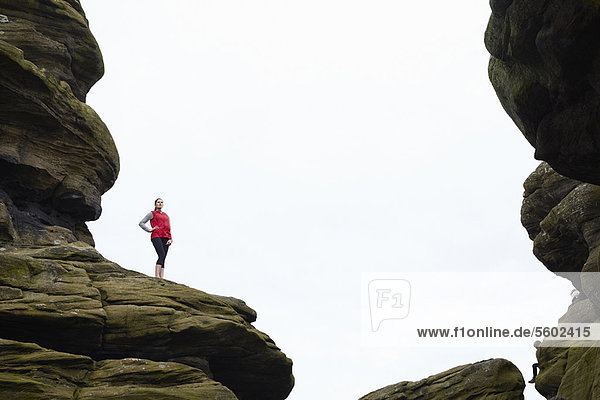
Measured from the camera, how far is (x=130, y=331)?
926 inches

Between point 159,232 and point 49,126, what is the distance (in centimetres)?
832

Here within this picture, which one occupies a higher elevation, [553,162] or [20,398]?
[553,162]

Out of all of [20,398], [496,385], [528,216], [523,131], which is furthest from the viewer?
[528,216]

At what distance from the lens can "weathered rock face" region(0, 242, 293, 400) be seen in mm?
22016

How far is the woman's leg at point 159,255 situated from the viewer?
2909 centimetres

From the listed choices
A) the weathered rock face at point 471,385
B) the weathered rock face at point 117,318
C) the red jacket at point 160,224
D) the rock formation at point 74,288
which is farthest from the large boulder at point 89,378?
the weathered rock face at point 471,385

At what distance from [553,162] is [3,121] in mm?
26190

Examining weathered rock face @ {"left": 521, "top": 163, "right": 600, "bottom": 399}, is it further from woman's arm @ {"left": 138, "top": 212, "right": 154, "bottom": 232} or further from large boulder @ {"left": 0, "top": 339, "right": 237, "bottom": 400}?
woman's arm @ {"left": 138, "top": 212, "right": 154, "bottom": 232}

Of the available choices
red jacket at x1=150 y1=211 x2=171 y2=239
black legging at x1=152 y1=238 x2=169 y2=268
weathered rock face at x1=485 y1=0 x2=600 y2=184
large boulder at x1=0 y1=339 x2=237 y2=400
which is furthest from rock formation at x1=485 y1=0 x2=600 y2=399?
black legging at x1=152 y1=238 x2=169 y2=268

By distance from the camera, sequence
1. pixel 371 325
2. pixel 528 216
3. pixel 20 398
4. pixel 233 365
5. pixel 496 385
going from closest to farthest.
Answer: pixel 20 398, pixel 233 365, pixel 496 385, pixel 371 325, pixel 528 216

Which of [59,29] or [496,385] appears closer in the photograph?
[496,385]

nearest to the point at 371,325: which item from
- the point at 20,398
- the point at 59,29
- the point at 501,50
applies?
the point at 501,50

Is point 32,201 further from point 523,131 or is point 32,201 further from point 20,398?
point 523,131

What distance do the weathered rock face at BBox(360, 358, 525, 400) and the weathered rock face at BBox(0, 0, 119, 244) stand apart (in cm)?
2138
